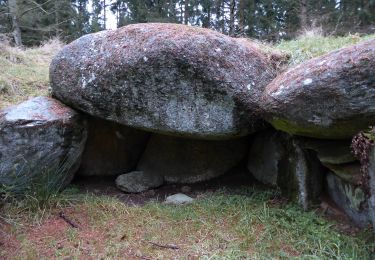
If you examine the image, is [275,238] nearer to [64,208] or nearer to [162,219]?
[162,219]

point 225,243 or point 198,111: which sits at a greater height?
point 198,111

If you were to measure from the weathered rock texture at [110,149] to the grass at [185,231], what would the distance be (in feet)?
2.43

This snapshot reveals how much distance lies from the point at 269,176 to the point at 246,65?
1243 millimetres

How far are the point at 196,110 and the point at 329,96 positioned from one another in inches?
50.8

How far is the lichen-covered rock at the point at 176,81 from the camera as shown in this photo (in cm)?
334

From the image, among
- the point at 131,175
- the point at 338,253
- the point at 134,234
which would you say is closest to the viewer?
the point at 338,253

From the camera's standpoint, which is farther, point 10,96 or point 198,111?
point 10,96

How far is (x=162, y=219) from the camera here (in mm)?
3320

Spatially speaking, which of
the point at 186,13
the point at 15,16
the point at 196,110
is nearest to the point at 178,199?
the point at 196,110

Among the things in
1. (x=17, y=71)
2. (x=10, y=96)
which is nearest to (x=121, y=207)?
(x=10, y=96)

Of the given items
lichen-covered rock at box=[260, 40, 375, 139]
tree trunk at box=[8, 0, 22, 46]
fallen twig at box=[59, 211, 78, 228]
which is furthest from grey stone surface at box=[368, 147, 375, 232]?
tree trunk at box=[8, 0, 22, 46]

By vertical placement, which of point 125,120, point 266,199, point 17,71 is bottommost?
A: point 266,199

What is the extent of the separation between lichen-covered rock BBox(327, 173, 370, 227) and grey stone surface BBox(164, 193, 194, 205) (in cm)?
143

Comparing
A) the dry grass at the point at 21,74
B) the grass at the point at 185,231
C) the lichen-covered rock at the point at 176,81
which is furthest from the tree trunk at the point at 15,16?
the grass at the point at 185,231
